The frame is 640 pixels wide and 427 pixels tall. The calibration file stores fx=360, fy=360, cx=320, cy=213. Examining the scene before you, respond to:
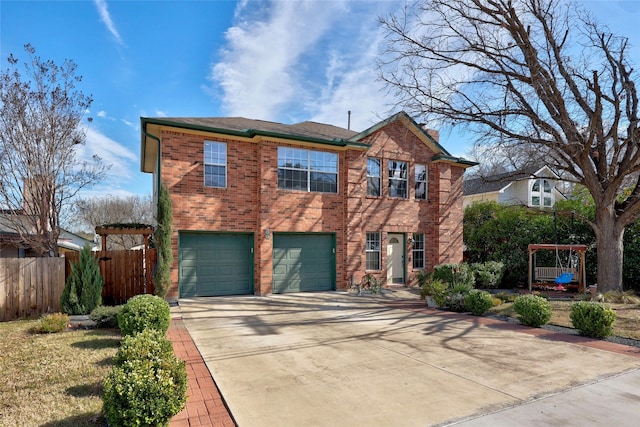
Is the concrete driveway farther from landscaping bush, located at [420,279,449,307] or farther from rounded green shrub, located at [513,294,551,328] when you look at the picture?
landscaping bush, located at [420,279,449,307]

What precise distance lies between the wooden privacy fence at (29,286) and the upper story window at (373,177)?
36.4 ft

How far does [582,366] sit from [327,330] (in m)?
4.81

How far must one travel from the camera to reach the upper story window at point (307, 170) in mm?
13539

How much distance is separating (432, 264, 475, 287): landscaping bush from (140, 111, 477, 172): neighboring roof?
5.40 m

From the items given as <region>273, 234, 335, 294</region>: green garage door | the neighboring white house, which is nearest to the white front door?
<region>273, 234, 335, 294</region>: green garage door

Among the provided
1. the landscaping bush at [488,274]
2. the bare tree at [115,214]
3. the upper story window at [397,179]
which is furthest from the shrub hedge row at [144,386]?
the bare tree at [115,214]

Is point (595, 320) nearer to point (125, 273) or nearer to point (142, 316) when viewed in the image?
point (142, 316)

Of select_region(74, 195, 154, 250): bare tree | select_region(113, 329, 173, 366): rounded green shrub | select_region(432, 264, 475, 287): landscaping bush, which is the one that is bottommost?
select_region(432, 264, 475, 287): landscaping bush

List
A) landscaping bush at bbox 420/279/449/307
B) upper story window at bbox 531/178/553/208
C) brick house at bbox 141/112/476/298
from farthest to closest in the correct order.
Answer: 1. upper story window at bbox 531/178/553/208
2. brick house at bbox 141/112/476/298
3. landscaping bush at bbox 420/279/449/307

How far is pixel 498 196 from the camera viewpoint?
1202 inches

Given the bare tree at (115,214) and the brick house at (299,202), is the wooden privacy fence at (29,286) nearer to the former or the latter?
the brick house at (299,202)

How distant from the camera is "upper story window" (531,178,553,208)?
32.3 meters

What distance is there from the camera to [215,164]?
1255 cm

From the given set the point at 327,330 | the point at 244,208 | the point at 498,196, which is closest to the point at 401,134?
the point at 244,208
